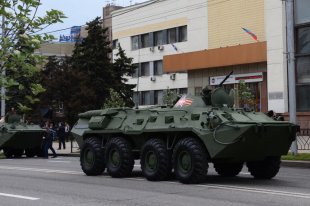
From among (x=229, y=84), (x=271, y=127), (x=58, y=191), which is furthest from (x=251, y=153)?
(x=229, y=84)

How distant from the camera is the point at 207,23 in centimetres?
5069

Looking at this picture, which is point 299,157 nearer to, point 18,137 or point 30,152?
point 18,137

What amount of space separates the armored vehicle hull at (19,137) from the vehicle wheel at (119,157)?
12449 millimetres

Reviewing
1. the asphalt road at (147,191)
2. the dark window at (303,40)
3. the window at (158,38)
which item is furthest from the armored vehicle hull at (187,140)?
the window at (158,38)

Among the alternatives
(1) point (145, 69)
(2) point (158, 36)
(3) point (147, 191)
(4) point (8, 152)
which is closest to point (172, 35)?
(2) point (158, 36)

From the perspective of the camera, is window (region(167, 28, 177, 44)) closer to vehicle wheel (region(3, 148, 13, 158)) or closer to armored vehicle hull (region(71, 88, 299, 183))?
vehicle wheel (region(3, 148, 13, 158))

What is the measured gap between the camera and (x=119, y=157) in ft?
49.8

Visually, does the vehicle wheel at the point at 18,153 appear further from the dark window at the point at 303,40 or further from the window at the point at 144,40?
the window at the point at 144,40

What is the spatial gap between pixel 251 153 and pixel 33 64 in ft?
21.2

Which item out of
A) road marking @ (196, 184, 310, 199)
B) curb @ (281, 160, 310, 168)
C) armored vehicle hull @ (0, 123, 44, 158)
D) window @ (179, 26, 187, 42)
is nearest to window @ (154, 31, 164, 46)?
window @ (179, 26, 187, 42)

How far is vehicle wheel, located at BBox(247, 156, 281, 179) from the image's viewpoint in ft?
46.8

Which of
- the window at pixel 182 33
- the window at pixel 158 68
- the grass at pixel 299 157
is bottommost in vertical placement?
the grass at pixel 299 157

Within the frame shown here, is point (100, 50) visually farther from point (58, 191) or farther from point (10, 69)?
point (10, 69)

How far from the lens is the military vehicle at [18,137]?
1069 inches
